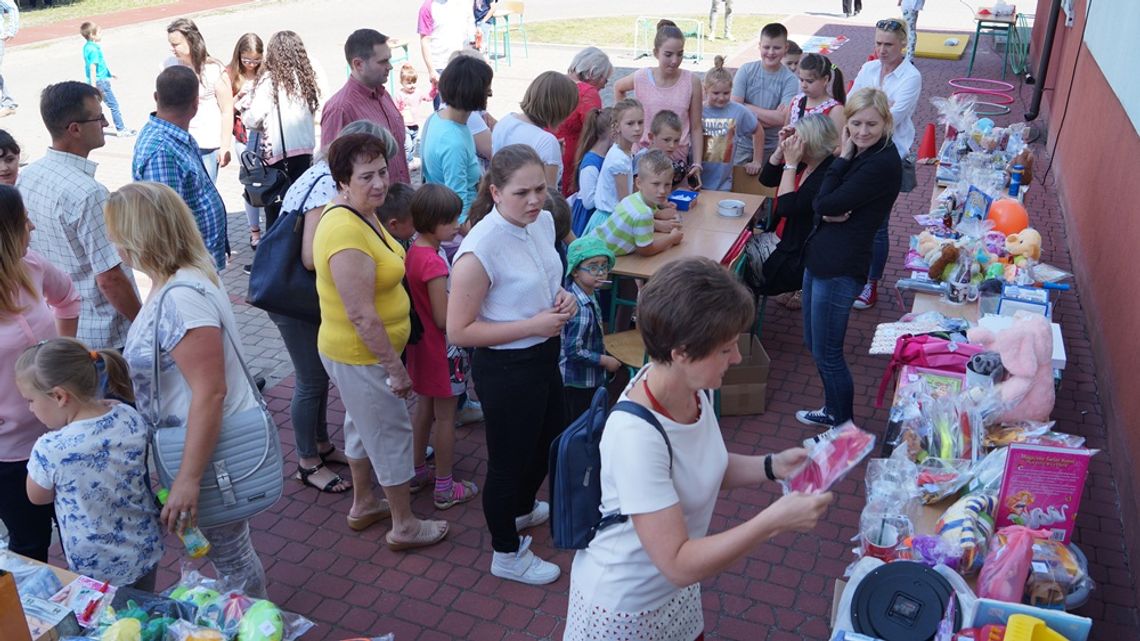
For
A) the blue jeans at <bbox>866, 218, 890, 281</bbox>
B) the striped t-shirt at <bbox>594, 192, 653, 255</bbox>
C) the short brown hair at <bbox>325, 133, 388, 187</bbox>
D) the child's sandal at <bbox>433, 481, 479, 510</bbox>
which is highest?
the short brown hair at <bbox>325, 133, 388, 187</bbox>

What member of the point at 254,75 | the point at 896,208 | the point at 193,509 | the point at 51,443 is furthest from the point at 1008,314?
the point at 254,75

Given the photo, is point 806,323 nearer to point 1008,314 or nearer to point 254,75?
point 1008,314

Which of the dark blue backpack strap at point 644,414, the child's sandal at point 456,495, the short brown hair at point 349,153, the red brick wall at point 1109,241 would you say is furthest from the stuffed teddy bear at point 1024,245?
the dark blue backpack strap at point 644,414

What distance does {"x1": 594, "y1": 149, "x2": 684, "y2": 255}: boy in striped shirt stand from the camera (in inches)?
206

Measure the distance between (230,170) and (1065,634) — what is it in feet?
32.2

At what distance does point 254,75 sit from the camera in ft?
23.6

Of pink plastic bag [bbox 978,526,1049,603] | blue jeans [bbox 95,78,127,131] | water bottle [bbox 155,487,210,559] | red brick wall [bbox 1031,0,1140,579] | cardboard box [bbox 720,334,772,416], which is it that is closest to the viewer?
pink plastic bag [bbox 978,526,1049,603]

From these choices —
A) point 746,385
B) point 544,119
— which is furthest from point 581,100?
point 746,385

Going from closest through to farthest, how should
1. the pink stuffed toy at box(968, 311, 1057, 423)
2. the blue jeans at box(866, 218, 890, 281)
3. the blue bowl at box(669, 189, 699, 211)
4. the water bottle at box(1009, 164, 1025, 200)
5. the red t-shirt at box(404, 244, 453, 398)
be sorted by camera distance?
1. the pink stuffed toy at box(968, 311, 1057, 423)
2. the red t-shirt at box(404, 244, 453, 398)
3. the blue bowl at box(669, 189, 699, 211)
4. the water bottle at box(1009, 164, 1025, 200)
5. the blue jeans at box(866, 218, 890, 281)

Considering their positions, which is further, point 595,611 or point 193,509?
point 193,509

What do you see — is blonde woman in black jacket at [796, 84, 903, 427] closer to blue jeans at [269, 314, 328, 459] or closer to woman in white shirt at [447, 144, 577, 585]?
woman in white shirt at [447, 144, 577, 585]

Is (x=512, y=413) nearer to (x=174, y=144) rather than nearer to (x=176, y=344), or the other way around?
(x=176, y=344)

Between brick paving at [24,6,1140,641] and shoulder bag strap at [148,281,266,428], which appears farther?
brick paving at [24,6,1140,641]

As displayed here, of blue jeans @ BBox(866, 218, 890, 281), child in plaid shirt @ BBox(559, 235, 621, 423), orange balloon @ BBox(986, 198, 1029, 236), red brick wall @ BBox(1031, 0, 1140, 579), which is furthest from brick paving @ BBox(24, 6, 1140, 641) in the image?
blue jeans @ BBox(866, 218, 890, 281)
